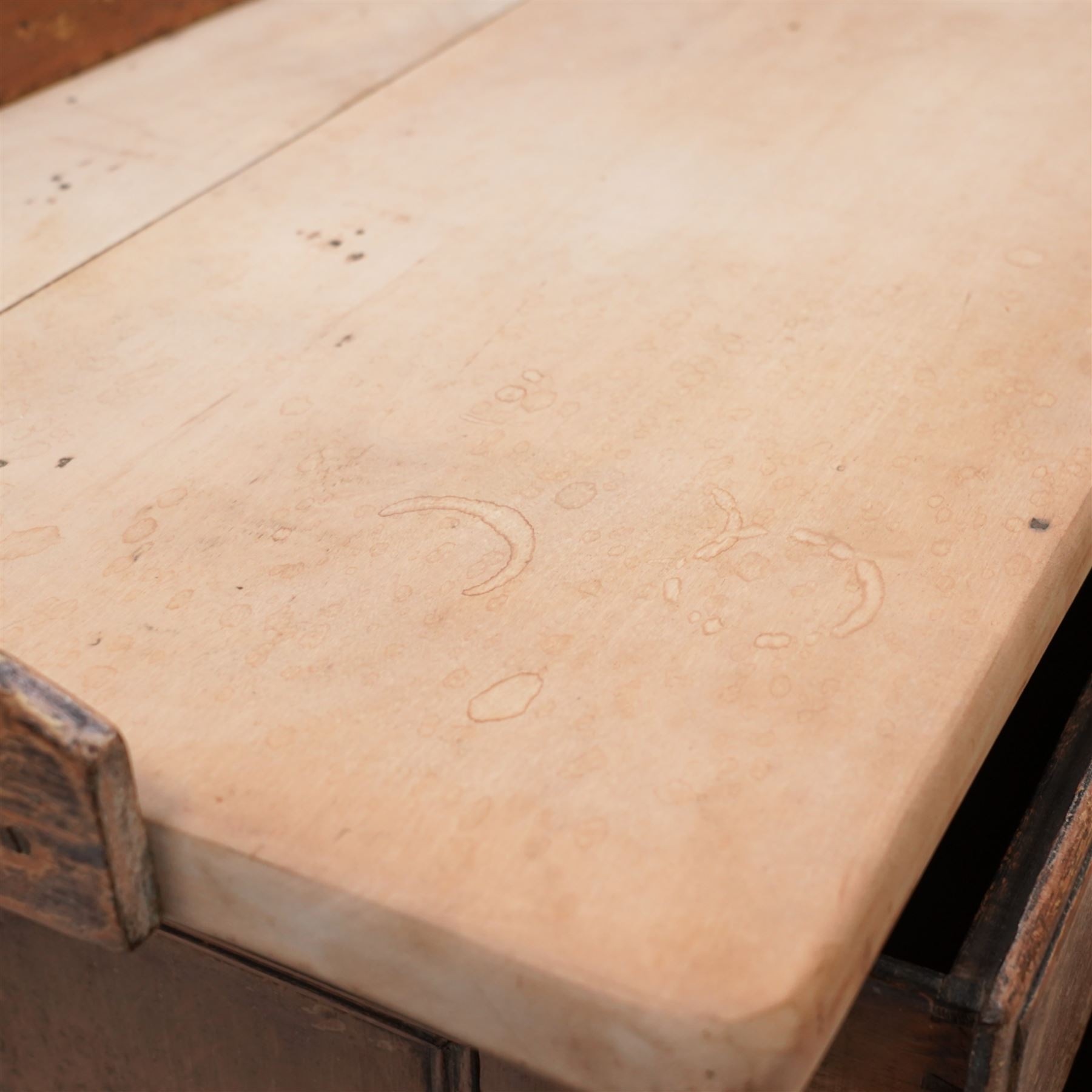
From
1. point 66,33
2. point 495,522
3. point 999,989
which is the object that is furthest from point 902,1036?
point 66,33

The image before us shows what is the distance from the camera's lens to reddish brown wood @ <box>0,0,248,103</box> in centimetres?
124

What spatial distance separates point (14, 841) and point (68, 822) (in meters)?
0.05

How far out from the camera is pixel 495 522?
0.70 meters

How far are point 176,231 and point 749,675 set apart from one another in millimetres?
637

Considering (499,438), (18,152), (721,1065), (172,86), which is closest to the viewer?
(721,1065)

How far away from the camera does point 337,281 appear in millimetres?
938

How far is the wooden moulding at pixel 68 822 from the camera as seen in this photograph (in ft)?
1.62

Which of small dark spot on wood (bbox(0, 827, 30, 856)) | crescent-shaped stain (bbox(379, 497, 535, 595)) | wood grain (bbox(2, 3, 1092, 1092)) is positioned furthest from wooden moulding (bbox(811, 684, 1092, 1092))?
small dark spot on wood (bbox(0, 827, 30, 856))

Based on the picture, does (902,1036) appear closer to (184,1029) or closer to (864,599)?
(864,599)

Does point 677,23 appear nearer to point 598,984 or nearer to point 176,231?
point 176,231

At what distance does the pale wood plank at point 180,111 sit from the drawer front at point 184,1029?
1.50ft

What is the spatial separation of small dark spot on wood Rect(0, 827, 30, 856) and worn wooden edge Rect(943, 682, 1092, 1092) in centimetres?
41

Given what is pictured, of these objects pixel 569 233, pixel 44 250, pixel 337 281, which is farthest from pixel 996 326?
pixel 44 250

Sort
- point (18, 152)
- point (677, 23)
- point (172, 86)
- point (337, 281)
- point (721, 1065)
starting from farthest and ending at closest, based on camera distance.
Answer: point (677, 23) < point (172, 86) < point (18, 152) < point (337, 281) < point (721, 1065)
